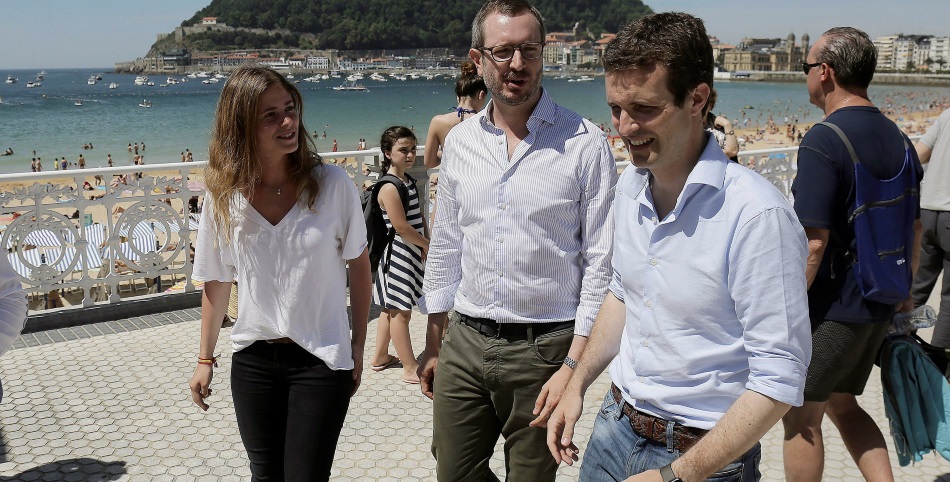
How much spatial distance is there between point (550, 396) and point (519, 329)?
37 cm

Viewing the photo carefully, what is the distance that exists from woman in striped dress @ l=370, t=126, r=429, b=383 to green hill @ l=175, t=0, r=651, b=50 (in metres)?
164

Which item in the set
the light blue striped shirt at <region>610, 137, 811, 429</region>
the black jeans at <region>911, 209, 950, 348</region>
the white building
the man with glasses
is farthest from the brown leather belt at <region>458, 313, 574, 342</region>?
the white building

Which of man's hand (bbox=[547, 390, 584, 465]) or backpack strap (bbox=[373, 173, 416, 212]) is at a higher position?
backpack strap (bbox=[373, 173, 416, 212])

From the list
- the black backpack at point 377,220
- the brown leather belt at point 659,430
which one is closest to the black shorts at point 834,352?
the brown leather belt at point 659,430

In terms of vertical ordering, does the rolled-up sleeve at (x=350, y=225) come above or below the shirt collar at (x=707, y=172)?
below

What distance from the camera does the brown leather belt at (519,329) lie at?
2.63 m

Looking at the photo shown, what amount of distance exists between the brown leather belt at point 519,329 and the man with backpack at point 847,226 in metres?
0.92

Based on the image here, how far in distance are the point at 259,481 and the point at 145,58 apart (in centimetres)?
19794

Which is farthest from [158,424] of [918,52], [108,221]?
[918,52]

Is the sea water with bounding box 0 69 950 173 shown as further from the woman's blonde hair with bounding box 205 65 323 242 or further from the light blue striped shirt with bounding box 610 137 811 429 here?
the light blue striped shirt with bounding box 610 137 811 429

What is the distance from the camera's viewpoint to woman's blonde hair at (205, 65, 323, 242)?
2.57 metres

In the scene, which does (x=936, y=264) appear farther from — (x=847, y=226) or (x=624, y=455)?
(x=624, y=455)

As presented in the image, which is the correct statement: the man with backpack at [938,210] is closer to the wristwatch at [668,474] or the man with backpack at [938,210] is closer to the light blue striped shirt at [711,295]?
the light blue striped shirt at [711,295]

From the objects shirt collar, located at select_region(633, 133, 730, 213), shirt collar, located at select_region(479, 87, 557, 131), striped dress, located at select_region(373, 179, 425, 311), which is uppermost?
shirt collar, located at select_region(479, 87, 557, 131)
